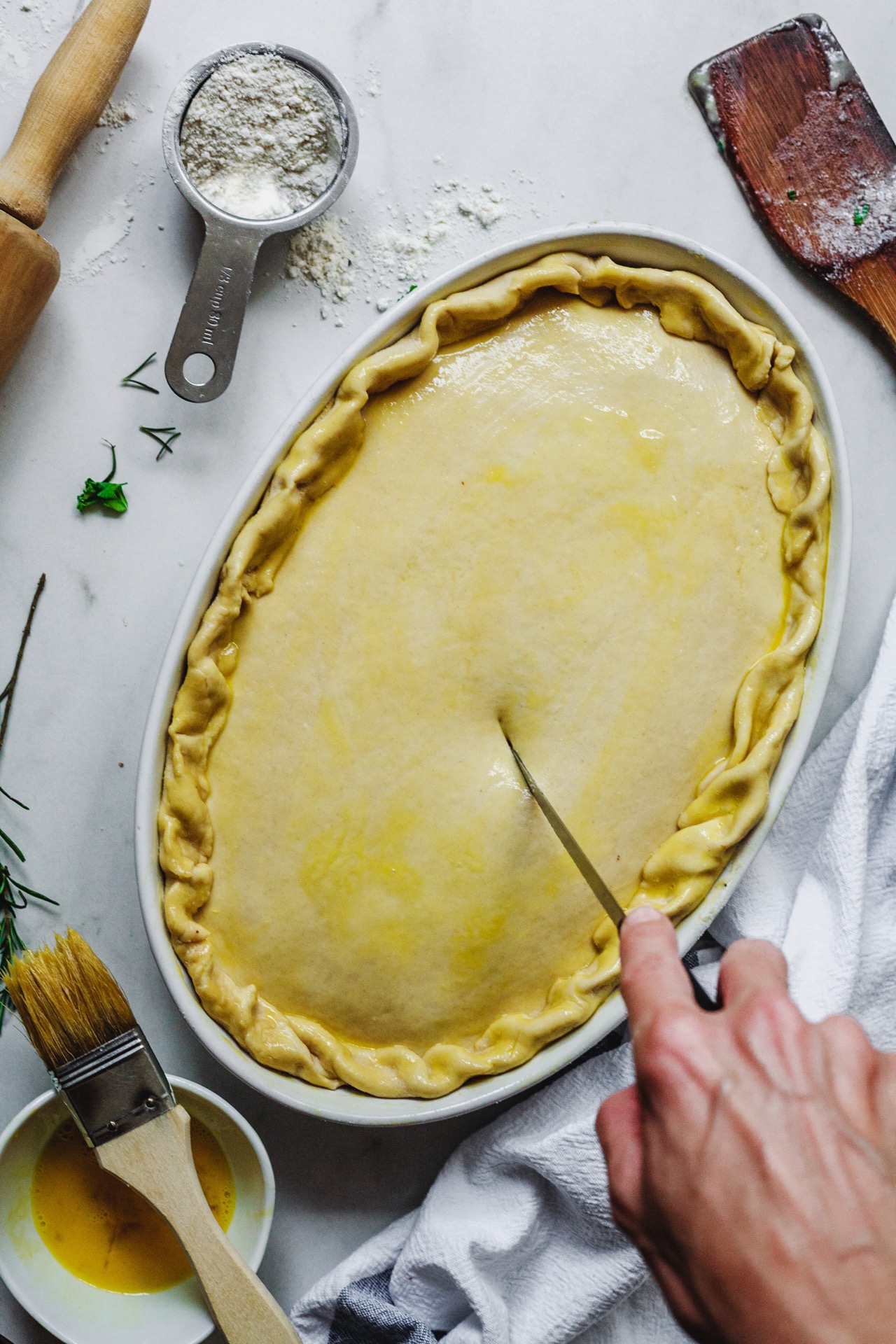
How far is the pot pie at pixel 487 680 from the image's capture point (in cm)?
143

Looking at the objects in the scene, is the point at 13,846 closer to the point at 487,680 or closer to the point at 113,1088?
the point at 113,1088

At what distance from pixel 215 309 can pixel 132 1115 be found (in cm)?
113

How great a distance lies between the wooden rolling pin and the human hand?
4.04ft

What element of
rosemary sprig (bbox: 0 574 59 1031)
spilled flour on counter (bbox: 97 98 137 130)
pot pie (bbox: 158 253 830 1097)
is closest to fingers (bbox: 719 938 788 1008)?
pot pie (bbox: 158 253 830 1097)

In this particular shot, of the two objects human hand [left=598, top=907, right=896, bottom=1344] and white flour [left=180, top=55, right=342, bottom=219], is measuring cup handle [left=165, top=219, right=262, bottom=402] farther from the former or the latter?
human hand [left=598, top=907, right=896, bottom=1344]

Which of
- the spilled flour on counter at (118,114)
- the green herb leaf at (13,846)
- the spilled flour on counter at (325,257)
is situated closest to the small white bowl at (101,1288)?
the green herb leaf at (13,846)

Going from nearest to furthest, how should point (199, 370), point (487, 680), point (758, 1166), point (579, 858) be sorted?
point (758, 1166) < point (579, 858) < point (487, 680) < point (199, 370)

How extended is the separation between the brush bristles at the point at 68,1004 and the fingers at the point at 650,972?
0.77 m

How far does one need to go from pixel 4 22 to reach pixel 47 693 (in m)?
1.02

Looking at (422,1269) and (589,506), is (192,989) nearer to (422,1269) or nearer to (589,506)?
(422,1269)

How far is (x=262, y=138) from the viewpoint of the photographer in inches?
59.1

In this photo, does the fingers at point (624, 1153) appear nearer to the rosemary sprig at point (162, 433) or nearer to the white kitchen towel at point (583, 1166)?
the white kitchen towel at point (583, 1166)

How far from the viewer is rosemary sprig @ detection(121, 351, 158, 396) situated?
5.26 ft

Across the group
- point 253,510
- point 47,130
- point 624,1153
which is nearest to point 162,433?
point 253,510
